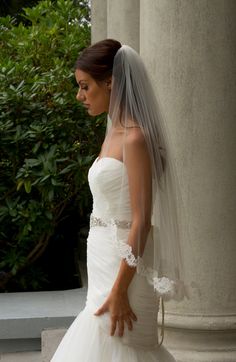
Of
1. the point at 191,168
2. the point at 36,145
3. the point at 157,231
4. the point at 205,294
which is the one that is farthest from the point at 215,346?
the point at 36,145

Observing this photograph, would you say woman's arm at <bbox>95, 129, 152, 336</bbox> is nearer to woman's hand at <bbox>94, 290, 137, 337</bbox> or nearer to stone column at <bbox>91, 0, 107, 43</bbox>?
woman's hand at <bbox>94, 290, 137, 337</bbox>

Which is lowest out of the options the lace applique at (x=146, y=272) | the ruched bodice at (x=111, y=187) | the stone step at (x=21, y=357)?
the stone step at (x=21, y=357)

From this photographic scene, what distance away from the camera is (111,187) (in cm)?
333

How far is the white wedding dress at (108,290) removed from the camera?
131 inches

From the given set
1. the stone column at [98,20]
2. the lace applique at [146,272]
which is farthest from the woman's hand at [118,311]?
the stone column at [98,20]

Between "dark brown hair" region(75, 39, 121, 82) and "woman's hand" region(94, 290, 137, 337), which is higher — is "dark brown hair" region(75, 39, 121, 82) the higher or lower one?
the higher one

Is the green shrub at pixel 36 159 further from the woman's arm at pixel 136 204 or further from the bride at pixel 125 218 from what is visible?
the woman's arm at pixel 136 204

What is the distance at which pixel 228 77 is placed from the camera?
4.34 m

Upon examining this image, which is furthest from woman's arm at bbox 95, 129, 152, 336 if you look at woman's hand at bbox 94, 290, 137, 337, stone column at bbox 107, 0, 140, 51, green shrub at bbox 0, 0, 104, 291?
stone column at bbox 107, 0, 140, 51

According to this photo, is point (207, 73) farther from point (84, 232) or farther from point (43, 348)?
point (84, 232)

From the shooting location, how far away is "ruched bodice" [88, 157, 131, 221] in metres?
3.30

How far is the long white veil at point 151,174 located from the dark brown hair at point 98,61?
36 millimetres

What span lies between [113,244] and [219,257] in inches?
46.4

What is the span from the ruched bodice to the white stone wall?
1.06 meters
